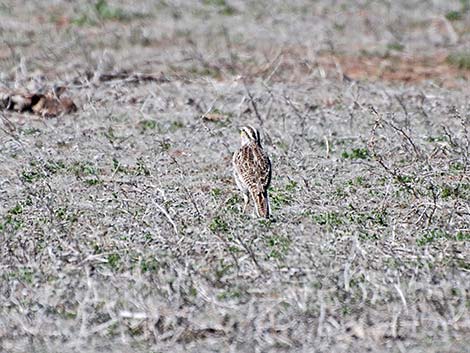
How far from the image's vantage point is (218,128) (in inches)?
518

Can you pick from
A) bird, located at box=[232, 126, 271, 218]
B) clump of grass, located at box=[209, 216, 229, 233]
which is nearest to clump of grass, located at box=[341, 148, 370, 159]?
bird, located at box=[232, 126, 271, 218]

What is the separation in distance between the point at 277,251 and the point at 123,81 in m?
5.75

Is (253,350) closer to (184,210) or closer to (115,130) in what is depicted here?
(184,210)

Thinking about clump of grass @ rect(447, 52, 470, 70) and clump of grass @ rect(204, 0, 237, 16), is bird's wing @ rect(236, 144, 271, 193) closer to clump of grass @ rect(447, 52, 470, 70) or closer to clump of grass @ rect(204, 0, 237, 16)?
clump of grass @ rect(447, 52, 470, 70)

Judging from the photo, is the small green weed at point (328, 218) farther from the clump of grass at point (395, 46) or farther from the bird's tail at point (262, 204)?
the clump of grass at point (395, 46)

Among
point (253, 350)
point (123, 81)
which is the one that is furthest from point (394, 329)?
point (123, 81)

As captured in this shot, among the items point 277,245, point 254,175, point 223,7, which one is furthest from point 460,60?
point 277,245

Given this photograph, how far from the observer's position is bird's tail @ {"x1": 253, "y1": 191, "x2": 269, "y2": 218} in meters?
9.62

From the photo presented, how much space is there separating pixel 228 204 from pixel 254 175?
37cm

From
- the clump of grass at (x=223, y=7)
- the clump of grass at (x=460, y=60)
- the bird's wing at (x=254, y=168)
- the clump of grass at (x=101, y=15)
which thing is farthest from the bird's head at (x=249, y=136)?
the clump of grass at (x=223, y=7)

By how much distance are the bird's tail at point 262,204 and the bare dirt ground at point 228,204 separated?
0.09m

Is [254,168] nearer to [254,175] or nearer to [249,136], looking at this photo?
[254,175]

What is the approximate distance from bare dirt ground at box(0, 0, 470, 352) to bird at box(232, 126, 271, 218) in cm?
16

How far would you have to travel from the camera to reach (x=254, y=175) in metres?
10.1
